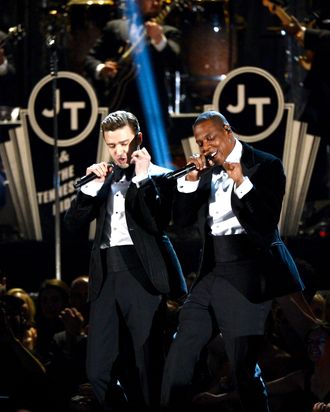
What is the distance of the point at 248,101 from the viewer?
9078 millimetres

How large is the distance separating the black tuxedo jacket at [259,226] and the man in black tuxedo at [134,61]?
3.68 metres

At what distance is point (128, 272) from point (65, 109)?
3.85 meters

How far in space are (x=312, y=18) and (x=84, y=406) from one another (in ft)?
15.3

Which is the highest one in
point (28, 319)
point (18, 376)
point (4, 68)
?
A: point (4, 68)

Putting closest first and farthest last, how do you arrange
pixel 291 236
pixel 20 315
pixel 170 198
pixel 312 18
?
pixel 170 198 → pixel 20 315 → pixel 291 236 → pixel 312 18

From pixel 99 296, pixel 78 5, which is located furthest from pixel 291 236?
pixel 99 296

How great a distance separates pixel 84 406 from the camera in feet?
19.6

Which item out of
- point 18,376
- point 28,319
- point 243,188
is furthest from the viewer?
point 28,319

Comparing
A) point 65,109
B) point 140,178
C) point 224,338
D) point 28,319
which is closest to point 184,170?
point 140,178

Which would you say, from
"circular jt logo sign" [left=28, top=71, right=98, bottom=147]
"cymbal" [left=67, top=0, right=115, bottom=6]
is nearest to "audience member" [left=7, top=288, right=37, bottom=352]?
"circular jt logo sign" [left=28, top=71, right=98, bottom=147]

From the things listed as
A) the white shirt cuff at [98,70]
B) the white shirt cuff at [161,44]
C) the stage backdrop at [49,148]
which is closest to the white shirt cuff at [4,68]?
the stage backdrop at [49,148]

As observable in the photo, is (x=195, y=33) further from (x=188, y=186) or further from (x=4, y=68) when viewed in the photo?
(x=188, y=186)

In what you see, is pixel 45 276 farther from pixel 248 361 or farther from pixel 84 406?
pixel 248 361

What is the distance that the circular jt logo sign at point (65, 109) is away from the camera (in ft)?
29.9
